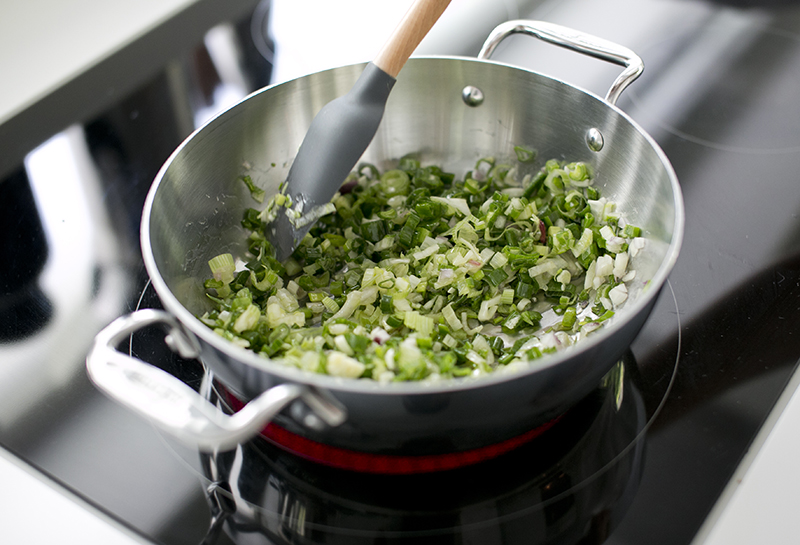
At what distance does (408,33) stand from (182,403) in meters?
0.63

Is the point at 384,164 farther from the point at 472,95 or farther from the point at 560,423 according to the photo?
the point at 560,423

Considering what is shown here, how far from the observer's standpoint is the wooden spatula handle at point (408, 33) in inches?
38.9

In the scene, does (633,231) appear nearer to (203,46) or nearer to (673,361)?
(673,361)

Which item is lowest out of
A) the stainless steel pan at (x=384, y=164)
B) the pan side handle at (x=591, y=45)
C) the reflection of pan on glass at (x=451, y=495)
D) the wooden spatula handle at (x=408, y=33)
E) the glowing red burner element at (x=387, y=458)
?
the reflection of pan on glass at (x=451, y=495)

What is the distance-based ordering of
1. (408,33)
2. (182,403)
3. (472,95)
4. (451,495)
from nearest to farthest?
1. (182,403)
2. (451,495)
3. (408,33)
4. (472,95)

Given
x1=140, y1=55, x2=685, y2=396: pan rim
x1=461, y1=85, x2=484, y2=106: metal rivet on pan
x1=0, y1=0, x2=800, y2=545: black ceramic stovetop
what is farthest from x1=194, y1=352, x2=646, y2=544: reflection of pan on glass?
x1=461, y1=85, x2=484, y2=106: metal rivet on pan

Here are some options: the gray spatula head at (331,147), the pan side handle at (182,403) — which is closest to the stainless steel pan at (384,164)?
the pan side handle at (182,403)

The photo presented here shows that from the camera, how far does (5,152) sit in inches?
50.1

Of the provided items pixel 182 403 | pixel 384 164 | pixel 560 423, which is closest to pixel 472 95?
pixel 384 164

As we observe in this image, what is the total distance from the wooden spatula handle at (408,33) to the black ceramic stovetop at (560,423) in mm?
484

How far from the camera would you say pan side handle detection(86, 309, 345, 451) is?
63 centimetres

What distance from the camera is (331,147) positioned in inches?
42.0

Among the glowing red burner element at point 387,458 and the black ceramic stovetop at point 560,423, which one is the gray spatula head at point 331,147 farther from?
the glowing red burner element at point 387,458

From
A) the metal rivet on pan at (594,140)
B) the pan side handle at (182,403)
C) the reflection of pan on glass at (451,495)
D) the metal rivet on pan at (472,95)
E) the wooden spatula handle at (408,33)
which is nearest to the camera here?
the pan side handle at (182,403)
